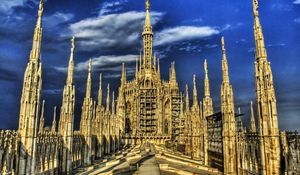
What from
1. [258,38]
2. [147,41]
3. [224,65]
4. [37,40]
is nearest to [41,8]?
[37,40]

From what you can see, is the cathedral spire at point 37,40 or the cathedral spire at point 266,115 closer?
the cathedral spire at point 266,115

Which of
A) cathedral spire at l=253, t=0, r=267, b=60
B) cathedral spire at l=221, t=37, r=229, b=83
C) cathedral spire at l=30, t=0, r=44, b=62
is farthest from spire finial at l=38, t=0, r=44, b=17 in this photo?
cathedral spire at l=221, t=37, r=229, b=83

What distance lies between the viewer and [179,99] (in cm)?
8700

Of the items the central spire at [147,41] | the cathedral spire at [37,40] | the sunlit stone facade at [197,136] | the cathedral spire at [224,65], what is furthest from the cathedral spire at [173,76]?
the cathedral spire at [37,40]

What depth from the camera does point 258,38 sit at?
19531 millimetres

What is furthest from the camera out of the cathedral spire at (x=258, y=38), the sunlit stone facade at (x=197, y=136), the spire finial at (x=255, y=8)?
the spire finial at (x=255, y=8)

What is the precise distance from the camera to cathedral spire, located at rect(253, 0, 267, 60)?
62.2 ft

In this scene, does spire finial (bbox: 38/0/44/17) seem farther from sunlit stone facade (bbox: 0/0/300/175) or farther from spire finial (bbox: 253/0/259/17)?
spire finial (bbox: 253/0/259/17)

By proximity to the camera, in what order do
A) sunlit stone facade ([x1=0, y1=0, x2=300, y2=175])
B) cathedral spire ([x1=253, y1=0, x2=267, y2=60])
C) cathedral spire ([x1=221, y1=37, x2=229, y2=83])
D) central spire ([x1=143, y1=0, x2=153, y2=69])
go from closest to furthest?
sunlit stone facade ([x1=0, y1=0, x2=300, y2=175]) < cathedral spire ([x1=253, y1=0, x2=267, y2=60]) < cathedral spire ([x1=221, y1=37, x2=229, y2=83]) < central spire ([x1=143, y1=0, x2=153, y2=69])

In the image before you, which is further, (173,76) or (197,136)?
(173,76)

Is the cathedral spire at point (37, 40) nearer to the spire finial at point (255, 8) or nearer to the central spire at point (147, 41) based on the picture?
the spire finial at point (255, 8)

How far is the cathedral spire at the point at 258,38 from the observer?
1897 centimetres

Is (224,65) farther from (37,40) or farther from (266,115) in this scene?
(37,40)

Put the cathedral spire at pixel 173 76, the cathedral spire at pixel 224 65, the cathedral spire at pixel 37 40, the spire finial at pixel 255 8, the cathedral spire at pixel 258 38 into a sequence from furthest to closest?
the cathedral spire at pixel 173 76, the cathedral spire at pixel 224 65, the spire finial at pixel 255 8, the cathedral spire at pixel 258 38, the cathedral spire at pixel 37 40
